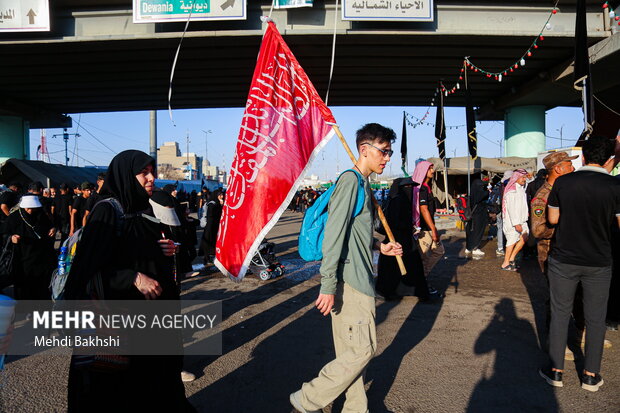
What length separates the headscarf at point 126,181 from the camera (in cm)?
240

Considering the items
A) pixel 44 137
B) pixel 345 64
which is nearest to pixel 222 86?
pixel 345 64

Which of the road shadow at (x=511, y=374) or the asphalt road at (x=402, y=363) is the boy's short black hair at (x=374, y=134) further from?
the road shadow at (x=511, y=374)

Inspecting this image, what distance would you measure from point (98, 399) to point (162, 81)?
738 inches

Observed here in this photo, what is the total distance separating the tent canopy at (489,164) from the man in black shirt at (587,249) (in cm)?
1664

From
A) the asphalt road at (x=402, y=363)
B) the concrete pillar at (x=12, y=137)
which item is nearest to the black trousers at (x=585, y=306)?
the asphalt road at (x=402, y=363)

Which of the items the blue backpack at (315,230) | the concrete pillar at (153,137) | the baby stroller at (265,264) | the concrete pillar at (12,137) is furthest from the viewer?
the concrete pillar at (12,137)

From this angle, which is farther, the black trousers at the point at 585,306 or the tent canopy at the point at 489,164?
the tent canopy at the point at 489,164

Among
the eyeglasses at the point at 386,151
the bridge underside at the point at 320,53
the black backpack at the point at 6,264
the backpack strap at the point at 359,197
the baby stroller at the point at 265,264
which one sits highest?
the bridge underside at the point at 320,53

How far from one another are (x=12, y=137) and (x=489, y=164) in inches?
1066

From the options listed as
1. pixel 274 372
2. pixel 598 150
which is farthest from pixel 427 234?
pixel 274 372

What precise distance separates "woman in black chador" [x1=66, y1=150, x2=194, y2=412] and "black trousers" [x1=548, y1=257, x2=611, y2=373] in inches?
116

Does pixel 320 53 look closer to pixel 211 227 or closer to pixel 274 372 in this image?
pixel 211 227

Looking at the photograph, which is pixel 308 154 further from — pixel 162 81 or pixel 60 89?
pixel 60 89

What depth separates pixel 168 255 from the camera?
2561 mm
